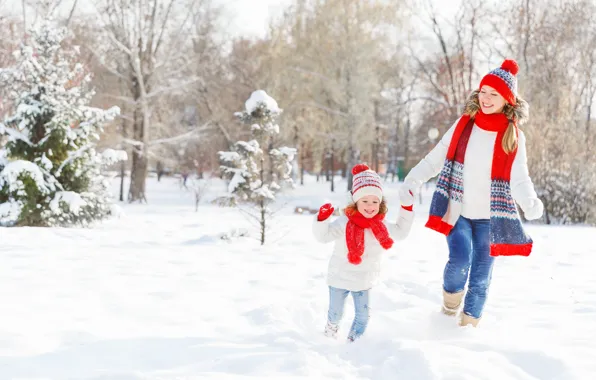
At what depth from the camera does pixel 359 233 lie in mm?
3314

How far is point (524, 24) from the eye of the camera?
21.6 meters

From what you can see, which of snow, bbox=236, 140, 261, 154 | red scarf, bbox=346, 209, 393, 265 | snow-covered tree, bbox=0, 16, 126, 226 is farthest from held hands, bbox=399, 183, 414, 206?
snow-covered tree, bbox=0, 16, 126, 226

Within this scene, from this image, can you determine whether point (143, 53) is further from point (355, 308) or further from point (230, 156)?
point (355, 308)

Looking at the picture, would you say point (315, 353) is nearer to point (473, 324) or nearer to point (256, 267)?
point (473, 324)

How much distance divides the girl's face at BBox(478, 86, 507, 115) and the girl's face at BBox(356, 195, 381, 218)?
106cm

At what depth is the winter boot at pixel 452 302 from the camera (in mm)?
3752

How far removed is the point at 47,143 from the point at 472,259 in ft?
29.5

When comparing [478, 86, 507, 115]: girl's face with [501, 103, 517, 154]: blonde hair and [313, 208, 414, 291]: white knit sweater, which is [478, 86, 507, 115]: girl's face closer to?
[501, 103, 517, 154]: blonde hair

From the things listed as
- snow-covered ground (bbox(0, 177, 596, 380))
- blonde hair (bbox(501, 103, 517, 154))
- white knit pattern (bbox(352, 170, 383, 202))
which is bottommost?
snow-covered ground (bbox(0, 177, 596, 380))

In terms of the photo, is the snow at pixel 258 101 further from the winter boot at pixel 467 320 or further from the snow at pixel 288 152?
the winter boot at pixel 467 320

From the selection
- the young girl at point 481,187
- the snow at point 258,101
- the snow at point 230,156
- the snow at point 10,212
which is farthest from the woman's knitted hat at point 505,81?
the snow at point 10,212

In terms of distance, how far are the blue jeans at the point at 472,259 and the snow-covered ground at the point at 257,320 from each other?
247 millimetres

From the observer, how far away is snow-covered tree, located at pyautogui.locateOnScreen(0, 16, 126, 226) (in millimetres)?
9492

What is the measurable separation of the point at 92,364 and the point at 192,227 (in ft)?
28.4
